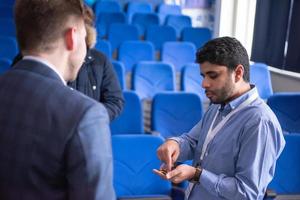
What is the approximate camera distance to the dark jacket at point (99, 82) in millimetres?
2164

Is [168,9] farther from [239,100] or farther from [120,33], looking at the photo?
[239,100]

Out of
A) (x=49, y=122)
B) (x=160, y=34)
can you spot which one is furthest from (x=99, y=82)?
(x=160, y=34)

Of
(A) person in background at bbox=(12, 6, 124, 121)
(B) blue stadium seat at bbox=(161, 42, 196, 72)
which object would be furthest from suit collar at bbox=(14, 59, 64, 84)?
(B) blue stadium seat at bbox=(161, 42, 196, 72)

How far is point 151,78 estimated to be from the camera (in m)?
4.03

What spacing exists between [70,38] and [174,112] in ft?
7.67

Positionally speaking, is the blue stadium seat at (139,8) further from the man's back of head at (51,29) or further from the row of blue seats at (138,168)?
the man's back of head at (51,29)

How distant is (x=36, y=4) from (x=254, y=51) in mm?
5127

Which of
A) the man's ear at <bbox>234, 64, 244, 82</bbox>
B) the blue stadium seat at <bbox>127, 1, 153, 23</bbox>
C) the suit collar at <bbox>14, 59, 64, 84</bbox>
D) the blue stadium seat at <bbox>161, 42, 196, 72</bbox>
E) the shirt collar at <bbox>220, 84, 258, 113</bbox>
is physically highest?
Result: the suit collar at <bbox>14, 59, 64, 84</bbox>

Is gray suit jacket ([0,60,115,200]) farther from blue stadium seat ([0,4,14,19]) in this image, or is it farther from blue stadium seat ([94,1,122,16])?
blue stadium seat ([94,1,122,16])

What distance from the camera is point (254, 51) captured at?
5.70 meters

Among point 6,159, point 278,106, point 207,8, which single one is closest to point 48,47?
point 6,159

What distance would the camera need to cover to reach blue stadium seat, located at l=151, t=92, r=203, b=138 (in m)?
3.18

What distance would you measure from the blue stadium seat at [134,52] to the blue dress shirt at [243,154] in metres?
3.51

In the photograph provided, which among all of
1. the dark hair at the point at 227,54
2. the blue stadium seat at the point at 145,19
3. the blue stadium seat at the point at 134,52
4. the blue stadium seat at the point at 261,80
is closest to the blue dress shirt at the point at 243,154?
the dark hair at the point at 227,54
